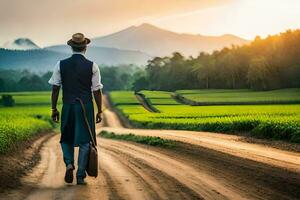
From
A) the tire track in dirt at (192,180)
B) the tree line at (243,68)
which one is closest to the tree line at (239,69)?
the tree line at (243,68)

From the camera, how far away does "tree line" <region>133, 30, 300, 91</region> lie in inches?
3895

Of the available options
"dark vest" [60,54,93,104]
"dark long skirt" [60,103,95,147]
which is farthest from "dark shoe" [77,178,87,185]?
"dark vest" [60,54,93,104]

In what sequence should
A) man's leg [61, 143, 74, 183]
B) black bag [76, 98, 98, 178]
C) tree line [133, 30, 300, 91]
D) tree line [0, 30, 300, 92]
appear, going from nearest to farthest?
man's leg [61, 143, 74, 183] < black bag [76, 98, 98, 178] < tree line [133, 30, 300, 91] < tree line [0, 30, 300, 92]

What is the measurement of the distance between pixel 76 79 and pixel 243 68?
4095 inches

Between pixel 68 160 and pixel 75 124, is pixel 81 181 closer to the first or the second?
pixel 68 160

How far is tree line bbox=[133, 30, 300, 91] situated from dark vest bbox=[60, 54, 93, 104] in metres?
88.6

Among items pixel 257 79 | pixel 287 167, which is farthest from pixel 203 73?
pixel 287 167

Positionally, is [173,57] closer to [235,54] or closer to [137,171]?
[235,54]

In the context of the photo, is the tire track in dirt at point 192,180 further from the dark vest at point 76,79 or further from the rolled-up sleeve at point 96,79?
the dark vest at point 76,79

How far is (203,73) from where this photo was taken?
123000mm

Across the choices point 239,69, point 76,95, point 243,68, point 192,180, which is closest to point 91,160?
point 76,95

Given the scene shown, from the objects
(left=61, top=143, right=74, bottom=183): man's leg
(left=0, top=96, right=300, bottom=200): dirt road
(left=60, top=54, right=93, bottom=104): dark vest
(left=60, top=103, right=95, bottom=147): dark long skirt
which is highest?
(left=60, top=54, right=93, bottom=104): dark vest

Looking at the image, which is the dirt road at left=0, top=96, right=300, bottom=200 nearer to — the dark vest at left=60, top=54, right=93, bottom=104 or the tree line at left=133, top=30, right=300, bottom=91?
the dark vest at left=60, top=54, right=93, bottom=104

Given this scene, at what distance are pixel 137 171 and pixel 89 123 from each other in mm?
2194
